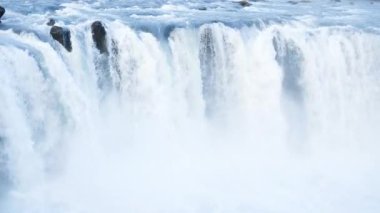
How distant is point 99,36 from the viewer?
13492 mm

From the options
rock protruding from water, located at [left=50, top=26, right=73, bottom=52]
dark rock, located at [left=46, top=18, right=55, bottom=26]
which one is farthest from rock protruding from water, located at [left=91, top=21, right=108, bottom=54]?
dark rock, located at [left=46, top=18, right=55, bottom=26]

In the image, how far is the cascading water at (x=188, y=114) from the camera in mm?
11875

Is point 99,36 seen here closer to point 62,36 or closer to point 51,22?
point 62,36

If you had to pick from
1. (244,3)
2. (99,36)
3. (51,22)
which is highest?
(51,22)

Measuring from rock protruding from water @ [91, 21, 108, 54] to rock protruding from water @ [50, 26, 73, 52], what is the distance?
56cm

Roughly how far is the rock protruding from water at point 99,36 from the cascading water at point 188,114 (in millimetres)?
100

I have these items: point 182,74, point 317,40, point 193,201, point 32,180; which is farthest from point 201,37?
point 32,180

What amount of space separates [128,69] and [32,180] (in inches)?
131

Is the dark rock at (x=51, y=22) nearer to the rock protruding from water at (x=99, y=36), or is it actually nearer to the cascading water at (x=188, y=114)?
the cascading water at (x=188, y=114)

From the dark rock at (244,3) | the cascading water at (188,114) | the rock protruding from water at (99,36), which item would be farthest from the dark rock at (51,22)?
the dark rock at (244,3)

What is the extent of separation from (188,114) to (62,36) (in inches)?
132

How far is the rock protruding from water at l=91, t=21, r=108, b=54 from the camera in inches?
527

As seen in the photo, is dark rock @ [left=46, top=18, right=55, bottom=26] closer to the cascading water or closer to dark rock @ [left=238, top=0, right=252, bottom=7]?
the cascading water

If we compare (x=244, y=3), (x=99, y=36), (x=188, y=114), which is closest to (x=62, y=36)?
(x=99, y=36)
